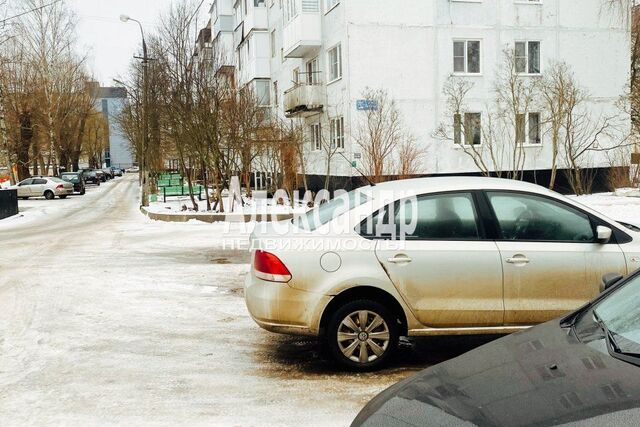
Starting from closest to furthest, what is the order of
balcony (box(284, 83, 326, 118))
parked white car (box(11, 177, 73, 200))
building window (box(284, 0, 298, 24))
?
balcony (box(284, 83, 326, 118)), building window (box(284, 0, 298, 24)), parked white car (box(11, 177, 73, 200))

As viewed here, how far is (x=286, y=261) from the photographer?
511cm

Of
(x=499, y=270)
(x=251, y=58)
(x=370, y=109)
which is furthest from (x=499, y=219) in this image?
(x=251, y=58)

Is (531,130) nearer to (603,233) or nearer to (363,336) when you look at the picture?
(603,233)

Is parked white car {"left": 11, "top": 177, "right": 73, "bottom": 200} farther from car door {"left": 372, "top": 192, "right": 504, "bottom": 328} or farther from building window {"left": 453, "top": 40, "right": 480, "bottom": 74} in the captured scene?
car door {"left": 372, "top": 192, "right": 504, "bottom": 328}

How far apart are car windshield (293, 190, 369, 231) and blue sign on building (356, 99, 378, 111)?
688 inches

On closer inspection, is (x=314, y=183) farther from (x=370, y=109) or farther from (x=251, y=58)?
(x=251, y=58)

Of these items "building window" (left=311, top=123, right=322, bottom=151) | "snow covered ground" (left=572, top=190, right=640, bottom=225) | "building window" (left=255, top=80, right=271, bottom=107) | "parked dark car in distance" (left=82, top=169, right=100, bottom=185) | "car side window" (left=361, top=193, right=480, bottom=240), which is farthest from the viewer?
"parked dark car in distance" (left=82, top=169, right=100, bottom=185)

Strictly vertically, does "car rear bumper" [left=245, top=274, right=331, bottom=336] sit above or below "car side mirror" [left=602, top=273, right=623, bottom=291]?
below

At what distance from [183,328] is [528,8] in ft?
75.9

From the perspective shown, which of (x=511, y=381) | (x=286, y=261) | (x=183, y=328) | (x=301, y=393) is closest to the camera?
(x=511, y=381)

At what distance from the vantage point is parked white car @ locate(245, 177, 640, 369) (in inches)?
200

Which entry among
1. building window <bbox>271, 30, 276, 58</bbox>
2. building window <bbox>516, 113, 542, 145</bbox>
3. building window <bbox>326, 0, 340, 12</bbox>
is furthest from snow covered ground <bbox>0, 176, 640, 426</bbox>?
building window <bbox>271, 30, 276, 58</bbox>

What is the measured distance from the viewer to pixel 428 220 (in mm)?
5234

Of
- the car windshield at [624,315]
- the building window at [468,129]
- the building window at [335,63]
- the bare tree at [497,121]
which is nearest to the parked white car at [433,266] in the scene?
the car windshield at [624,315]
